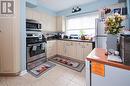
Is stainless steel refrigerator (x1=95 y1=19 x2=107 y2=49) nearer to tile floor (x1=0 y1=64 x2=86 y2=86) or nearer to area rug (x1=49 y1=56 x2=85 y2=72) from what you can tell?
area rug (x1=49 y1=56 x2=85 y2=72)

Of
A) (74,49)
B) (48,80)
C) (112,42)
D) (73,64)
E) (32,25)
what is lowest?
(48,80)

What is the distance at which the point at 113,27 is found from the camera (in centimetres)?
129

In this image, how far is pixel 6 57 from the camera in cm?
256

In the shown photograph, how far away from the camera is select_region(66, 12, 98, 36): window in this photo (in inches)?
171

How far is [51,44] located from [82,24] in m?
1.73

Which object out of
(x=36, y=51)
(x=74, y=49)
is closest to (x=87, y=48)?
(x=74, y=49)

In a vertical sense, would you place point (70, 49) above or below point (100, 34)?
below

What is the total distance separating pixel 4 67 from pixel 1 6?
5.10 feet

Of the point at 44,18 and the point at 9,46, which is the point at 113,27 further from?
the point at 44,18

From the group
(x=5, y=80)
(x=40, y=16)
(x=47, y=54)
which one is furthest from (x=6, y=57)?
(x=40, y=16)

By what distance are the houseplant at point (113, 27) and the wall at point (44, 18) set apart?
3.22 metres

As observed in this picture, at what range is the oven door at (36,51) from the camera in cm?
318

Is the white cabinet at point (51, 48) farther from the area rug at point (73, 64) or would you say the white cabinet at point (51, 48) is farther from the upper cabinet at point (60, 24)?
the upper cabinet at point (60, 24)

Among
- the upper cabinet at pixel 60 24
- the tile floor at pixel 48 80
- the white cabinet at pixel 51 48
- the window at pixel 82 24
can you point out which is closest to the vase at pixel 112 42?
the tile floor at pixel 48 80
